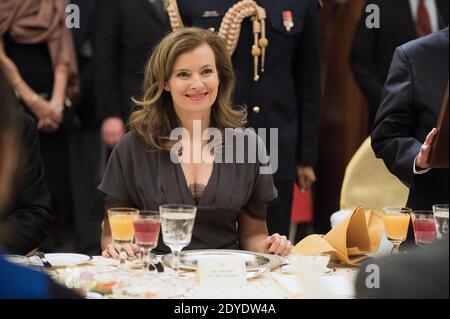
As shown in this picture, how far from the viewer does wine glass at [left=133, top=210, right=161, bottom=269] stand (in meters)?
2.09

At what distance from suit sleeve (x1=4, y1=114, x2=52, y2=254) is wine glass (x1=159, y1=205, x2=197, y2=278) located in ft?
2.17

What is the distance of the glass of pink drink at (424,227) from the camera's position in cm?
212

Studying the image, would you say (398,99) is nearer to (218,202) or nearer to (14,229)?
(218,202)

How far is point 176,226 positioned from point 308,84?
1517 millimetres

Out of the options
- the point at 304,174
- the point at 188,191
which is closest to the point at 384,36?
the point at 304,174

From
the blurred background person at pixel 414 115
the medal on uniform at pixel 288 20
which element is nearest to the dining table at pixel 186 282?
the blurred background person at pixel 414 115

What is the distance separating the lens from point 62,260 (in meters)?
2.28

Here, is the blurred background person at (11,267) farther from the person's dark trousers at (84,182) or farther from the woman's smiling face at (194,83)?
the person's dark trousers at (84,182)

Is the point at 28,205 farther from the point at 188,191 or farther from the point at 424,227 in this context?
the point at 424,227

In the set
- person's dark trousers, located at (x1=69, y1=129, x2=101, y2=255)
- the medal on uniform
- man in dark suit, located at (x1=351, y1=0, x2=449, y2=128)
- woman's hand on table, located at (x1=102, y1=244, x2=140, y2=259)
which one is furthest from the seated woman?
person's dark trousers, located at (x1=69, y1=129, x2=101, y2=255)

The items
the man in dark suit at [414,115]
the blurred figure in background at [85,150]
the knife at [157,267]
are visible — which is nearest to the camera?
the knife at [157,267]

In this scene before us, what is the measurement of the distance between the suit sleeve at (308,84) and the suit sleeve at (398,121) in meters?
0.80
